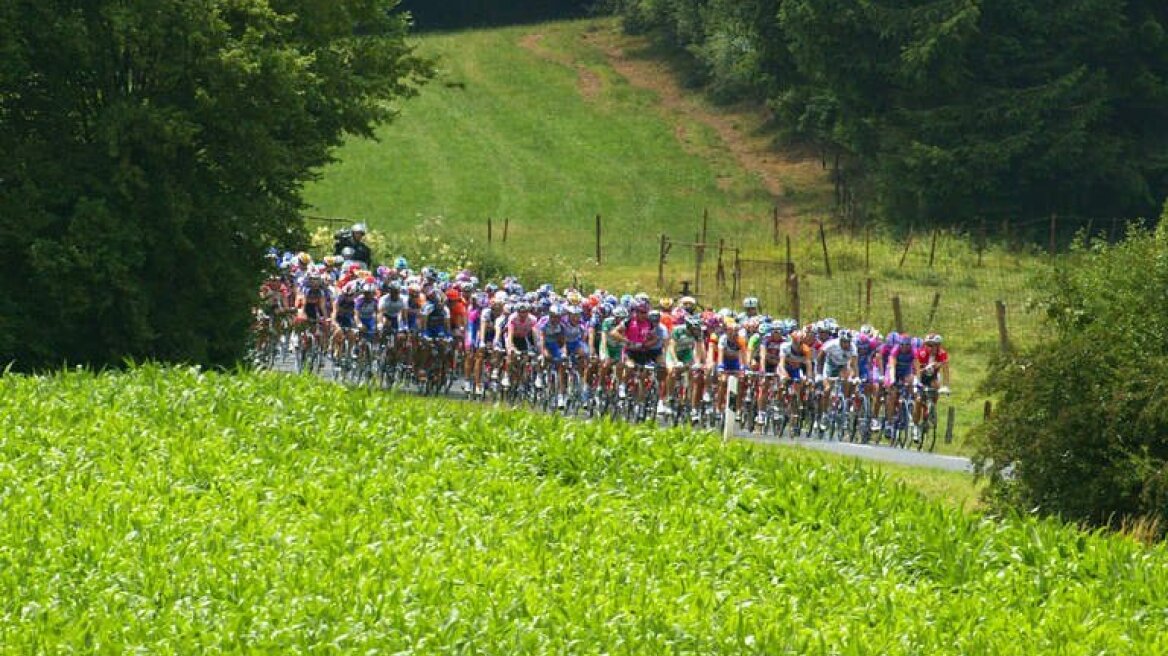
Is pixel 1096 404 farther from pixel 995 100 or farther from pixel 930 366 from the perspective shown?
pixel 995 100

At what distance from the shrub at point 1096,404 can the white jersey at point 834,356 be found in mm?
7562

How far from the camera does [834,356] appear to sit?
99.1 feet

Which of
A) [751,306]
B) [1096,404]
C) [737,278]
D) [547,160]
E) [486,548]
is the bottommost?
[547,160]

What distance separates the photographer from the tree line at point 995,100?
5791cm

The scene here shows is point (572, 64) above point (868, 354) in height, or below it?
above

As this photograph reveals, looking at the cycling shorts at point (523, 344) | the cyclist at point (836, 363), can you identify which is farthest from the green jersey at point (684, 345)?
the cycling shorts at point (523, 344)

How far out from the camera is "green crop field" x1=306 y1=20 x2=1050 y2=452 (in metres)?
48.1

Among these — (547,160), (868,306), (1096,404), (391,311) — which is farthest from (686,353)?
(547,160)

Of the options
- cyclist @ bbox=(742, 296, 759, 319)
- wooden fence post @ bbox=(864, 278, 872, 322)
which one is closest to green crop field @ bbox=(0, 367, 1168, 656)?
cyclist @ bbox=(742, 296, 759, 319)

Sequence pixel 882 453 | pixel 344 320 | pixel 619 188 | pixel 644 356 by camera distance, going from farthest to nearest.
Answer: pixel 619 188
pixel 344 320
pixel 644 356
pixel 882 453

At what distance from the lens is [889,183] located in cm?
5981

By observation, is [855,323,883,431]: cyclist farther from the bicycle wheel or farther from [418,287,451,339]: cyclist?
[418,287,451,339]: cyclist

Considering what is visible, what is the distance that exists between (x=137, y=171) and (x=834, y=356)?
925 cm

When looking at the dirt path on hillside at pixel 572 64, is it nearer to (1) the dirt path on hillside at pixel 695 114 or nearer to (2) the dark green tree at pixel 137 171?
(1) the dirt path on hillside at pixel 695 114
